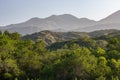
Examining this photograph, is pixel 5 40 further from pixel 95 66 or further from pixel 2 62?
pixel 95 66

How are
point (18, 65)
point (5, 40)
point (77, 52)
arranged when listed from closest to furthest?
point (77, 52) < point (18, 65) < point (5, 40)

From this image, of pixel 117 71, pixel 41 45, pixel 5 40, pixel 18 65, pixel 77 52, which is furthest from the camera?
pixel 41 45

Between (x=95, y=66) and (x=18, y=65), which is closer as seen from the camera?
(x=95, y=66)

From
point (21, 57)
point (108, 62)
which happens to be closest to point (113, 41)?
point (108, 62)

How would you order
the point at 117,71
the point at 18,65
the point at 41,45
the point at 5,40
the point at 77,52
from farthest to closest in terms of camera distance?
the point at 41,45
the point at 5,40
the point at 18,65
the point at 77,52
the point at 117,71

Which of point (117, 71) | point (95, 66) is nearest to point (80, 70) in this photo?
point (95, 66)

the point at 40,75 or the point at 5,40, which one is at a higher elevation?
the point at 5,40

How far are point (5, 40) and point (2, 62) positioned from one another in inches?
369

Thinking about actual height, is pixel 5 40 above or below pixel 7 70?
above

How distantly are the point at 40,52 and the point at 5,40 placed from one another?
976 cm

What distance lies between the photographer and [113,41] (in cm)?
7219

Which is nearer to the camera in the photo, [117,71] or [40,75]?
[117,71]

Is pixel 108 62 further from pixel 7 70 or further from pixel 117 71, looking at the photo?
pixel 7 70

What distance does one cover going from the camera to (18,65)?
64.9 meters
